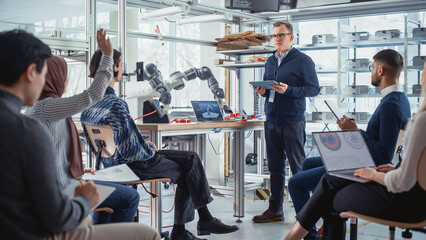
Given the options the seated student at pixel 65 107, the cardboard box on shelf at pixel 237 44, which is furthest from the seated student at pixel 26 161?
the cardboard box on shelf at pixel 237 44

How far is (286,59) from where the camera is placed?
4184 mm

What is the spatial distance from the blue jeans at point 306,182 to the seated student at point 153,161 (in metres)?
0.62

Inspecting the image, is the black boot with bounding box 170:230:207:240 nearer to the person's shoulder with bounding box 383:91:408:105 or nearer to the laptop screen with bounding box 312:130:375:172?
the laptop screen with bounding box 312:130:375:172

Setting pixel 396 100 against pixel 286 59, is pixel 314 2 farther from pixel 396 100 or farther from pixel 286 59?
pixel 396 100

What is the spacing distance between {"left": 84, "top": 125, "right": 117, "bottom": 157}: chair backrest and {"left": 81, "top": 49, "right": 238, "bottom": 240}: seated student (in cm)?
3

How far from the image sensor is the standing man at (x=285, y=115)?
405 centimetres

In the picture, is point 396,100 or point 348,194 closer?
point 348,194

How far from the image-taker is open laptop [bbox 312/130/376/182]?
2342 mm

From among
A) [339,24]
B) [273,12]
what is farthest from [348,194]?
[339,24]

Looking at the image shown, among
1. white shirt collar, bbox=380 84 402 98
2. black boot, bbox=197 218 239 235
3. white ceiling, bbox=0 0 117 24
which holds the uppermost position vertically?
white ceiling, bbox=0 0 117 24

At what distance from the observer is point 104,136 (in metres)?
2.90

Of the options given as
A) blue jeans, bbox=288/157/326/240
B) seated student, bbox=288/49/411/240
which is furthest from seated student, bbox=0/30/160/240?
blue jeans, bbox=288/157/326/240

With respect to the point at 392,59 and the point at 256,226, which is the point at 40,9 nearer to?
the point at 256,226

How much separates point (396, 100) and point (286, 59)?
168 cm
